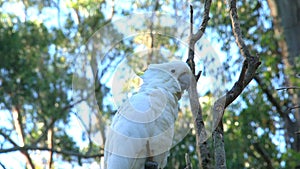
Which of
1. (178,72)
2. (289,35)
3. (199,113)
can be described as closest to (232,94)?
(199,113)

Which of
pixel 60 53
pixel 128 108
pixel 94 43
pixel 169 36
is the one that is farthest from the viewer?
pixel 60 53

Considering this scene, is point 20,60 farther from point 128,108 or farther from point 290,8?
point 128,108

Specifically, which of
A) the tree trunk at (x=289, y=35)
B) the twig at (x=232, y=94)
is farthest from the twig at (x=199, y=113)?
the tree trunk at (x=289, y=35)

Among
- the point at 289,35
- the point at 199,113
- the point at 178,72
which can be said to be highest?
the point at 289,35

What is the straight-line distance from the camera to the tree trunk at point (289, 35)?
25.3 ft

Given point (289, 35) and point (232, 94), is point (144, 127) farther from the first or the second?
point (289, 35)

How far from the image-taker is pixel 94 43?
498 centimetres

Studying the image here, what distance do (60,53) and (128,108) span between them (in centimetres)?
747

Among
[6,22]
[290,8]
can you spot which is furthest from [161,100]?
[6,22]

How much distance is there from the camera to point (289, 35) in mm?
8203

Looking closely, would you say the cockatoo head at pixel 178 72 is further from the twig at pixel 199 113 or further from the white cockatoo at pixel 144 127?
the twig at pixel 199 113

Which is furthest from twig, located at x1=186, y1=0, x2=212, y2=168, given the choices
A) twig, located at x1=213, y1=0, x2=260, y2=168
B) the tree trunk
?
the tree trunk

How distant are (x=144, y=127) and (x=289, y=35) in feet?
16.0

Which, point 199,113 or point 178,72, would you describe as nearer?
point 199,113
